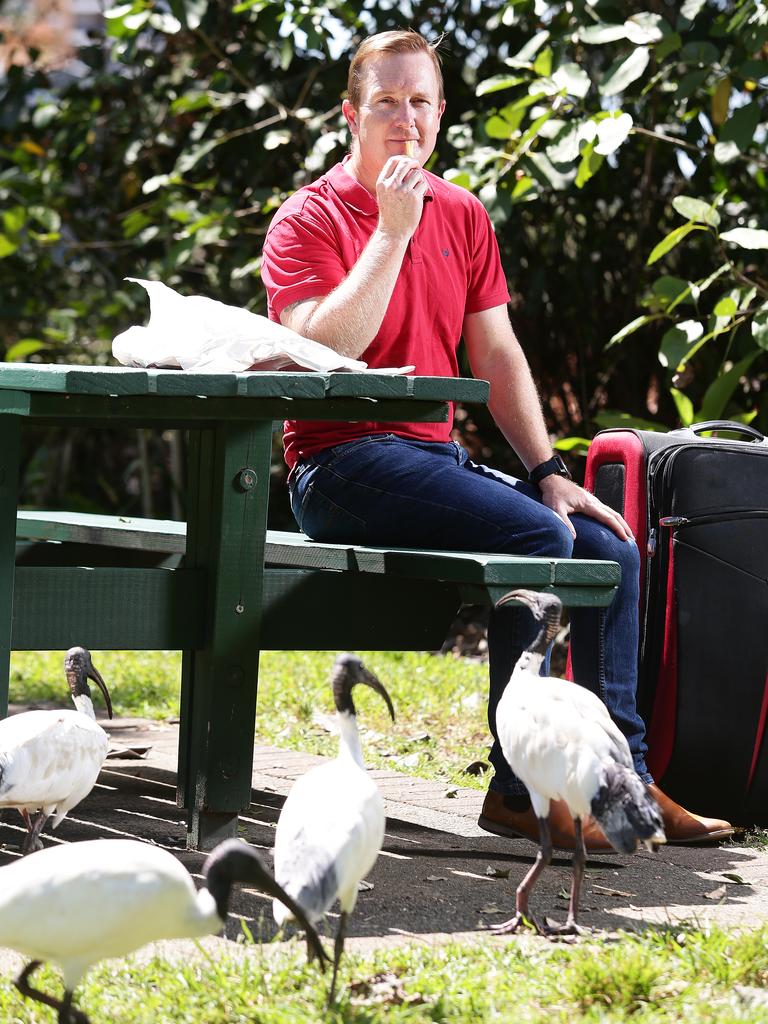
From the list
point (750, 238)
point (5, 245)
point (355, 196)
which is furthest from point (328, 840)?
point (5, 245)

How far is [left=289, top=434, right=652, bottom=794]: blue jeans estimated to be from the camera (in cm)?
354

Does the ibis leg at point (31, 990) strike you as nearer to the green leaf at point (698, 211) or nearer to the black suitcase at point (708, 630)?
the black suitcase at point (708, 630)

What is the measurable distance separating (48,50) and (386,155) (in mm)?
6250

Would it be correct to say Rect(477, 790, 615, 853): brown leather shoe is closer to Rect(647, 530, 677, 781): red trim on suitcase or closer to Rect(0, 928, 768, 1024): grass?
Rect(647, 530, 677, 781): red trim on suitcase

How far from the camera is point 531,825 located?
3549 millimetres

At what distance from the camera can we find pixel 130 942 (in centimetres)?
229

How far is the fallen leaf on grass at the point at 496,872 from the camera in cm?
350

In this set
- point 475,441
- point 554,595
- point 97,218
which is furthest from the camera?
point 97,218

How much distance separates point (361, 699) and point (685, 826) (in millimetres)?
2497

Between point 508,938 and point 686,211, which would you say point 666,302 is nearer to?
point 686,211

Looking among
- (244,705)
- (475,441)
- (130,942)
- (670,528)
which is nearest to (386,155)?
(670,528)

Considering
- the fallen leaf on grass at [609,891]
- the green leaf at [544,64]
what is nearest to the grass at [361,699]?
the fallen leaf on grass at [609,891]

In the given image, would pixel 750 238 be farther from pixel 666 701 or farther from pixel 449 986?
pixel 449 986

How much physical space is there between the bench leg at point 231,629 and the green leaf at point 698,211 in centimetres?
227
